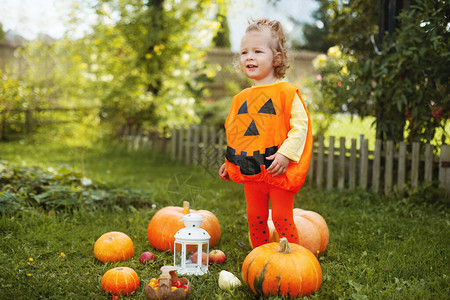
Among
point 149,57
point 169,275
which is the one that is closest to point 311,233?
point 169,275

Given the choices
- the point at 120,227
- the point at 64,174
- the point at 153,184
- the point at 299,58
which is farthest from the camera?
the point at 299,58

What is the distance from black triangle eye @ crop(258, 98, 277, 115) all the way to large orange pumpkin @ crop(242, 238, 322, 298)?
2.61 feet

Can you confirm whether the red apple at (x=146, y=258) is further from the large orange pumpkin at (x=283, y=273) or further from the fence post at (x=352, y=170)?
the fence post at (x=352, y=170)

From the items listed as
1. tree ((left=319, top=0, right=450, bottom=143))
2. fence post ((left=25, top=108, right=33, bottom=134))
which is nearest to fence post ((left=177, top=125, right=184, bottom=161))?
tree ((left=319, top=0, right=450, bottom=143))

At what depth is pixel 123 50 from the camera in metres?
8.16

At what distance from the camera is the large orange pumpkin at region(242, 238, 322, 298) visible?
2.15 metres

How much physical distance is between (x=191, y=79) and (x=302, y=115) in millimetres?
6302

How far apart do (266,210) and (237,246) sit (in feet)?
1.93

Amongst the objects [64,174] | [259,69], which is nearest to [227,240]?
[259,69]

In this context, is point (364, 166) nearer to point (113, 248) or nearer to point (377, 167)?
point (377, 167)

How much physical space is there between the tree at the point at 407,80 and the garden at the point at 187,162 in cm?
2

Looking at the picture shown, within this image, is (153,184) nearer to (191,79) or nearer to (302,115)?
(302,115)

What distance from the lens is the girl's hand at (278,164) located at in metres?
2.34

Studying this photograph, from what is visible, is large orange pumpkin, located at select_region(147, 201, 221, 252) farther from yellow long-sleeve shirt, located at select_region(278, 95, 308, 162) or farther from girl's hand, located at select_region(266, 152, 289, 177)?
yellow long-sleeve shirt, located at select_region(278, 95, 308, 162)
